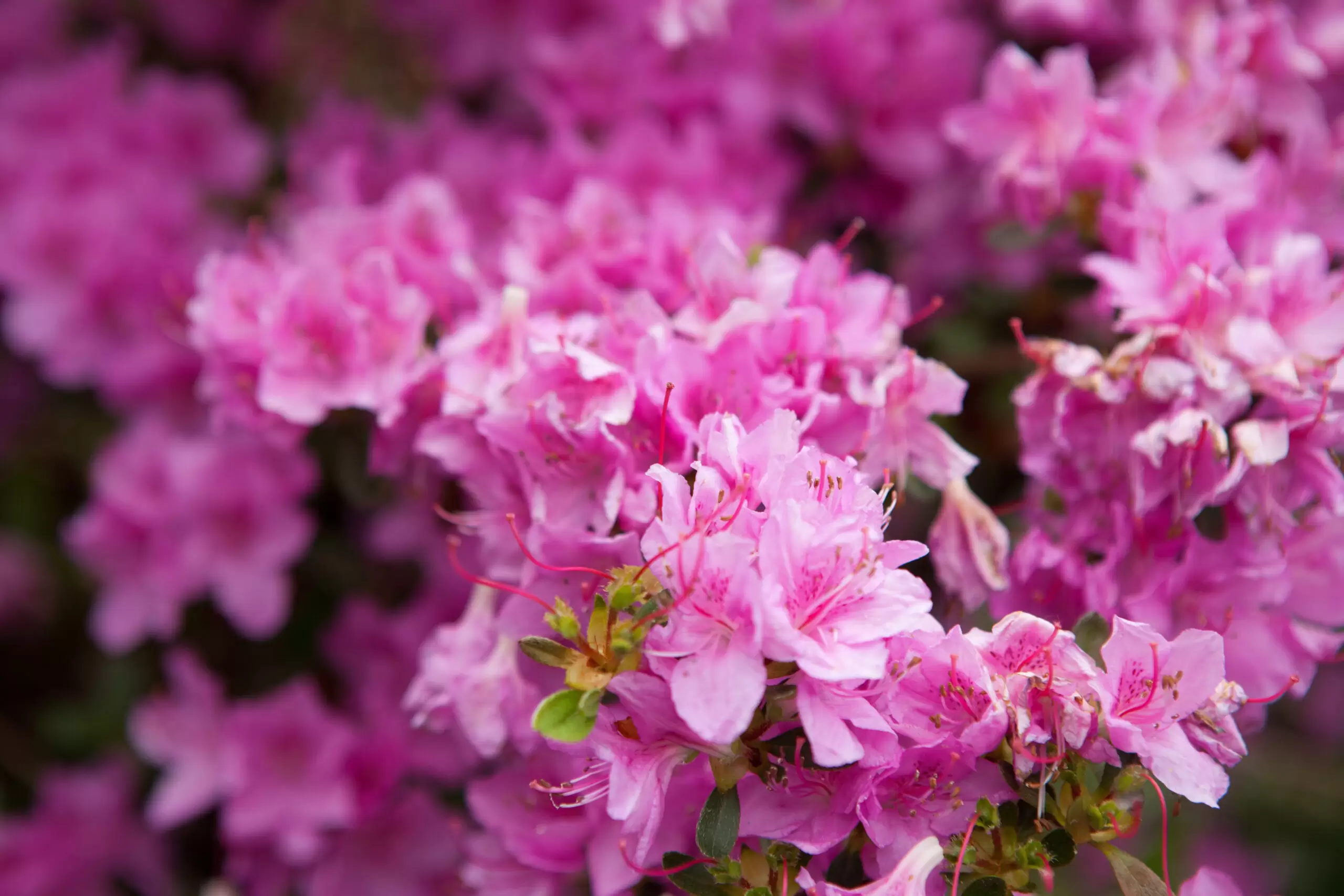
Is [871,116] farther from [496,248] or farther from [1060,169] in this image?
[496,248]

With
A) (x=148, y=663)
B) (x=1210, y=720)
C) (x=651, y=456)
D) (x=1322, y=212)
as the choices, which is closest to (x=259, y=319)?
(x=651, y=456)

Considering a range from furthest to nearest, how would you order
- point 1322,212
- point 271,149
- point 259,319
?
point 271,149 < point 1322,212 < point 259,319

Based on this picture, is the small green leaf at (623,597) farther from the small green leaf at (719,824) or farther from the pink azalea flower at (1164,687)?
the pink azalea flower at (1164,687)

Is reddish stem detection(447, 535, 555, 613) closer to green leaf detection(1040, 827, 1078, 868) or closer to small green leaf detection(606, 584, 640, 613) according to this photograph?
small green leaf detection(606, 584, 640, 613)

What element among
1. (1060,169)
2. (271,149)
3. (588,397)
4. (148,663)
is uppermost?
(1060,169)

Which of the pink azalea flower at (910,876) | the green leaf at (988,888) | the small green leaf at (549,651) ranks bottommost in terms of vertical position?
the green leaf at (988,888)

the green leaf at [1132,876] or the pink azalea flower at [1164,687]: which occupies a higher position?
the pink azalea flower at [1164,687]

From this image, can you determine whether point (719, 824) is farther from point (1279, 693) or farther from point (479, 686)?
point (1279, 693)

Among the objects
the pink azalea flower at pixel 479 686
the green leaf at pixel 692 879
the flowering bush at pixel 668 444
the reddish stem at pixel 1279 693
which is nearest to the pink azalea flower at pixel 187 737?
the flowering bush at pixel 668 444

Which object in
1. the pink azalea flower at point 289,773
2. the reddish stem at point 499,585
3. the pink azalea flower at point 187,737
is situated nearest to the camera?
the reddish stem at point 499,585
